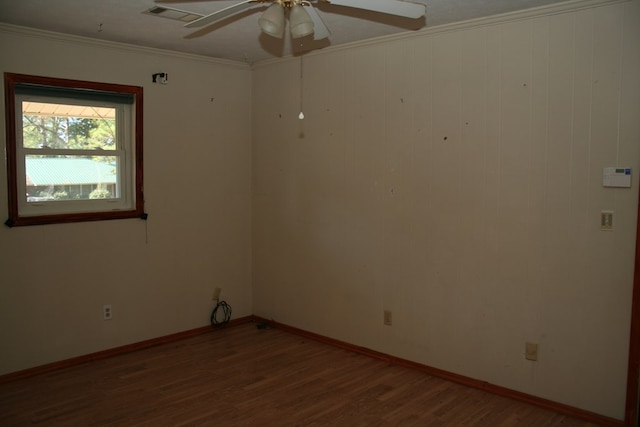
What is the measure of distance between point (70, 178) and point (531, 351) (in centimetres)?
357

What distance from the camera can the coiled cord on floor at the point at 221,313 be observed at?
4.90m

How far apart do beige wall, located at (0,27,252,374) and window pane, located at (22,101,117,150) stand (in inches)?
9.5

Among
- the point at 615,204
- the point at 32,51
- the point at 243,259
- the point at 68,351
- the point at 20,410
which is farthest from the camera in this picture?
the point at 243,259

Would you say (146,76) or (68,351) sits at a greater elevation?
(146,76)

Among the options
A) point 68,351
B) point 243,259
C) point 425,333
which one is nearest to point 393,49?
point 425,333

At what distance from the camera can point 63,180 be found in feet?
13.2

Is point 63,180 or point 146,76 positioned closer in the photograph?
point 63,180

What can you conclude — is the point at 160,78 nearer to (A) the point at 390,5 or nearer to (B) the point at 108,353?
(B) the point at 108,353

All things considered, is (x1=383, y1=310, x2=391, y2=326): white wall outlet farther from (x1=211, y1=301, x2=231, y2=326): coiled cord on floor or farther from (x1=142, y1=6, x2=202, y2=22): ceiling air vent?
(x1=142, y1=6, x2=202, y2=22): ceiling air vent

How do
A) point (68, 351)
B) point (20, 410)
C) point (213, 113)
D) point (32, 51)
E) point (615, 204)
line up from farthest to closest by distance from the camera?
point (213, 113) < point (68, 351) < point (32, 51) < point (20, 410) < point (615, 204)

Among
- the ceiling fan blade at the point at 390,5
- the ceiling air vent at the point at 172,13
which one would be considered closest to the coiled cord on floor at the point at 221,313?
the ceiling air vent at the point at 172,13

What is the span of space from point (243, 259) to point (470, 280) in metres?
2.36

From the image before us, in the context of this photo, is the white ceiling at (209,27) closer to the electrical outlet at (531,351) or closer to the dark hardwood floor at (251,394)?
the electrical outlet at (531,351)

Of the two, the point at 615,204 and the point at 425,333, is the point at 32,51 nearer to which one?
the point at 425,333
